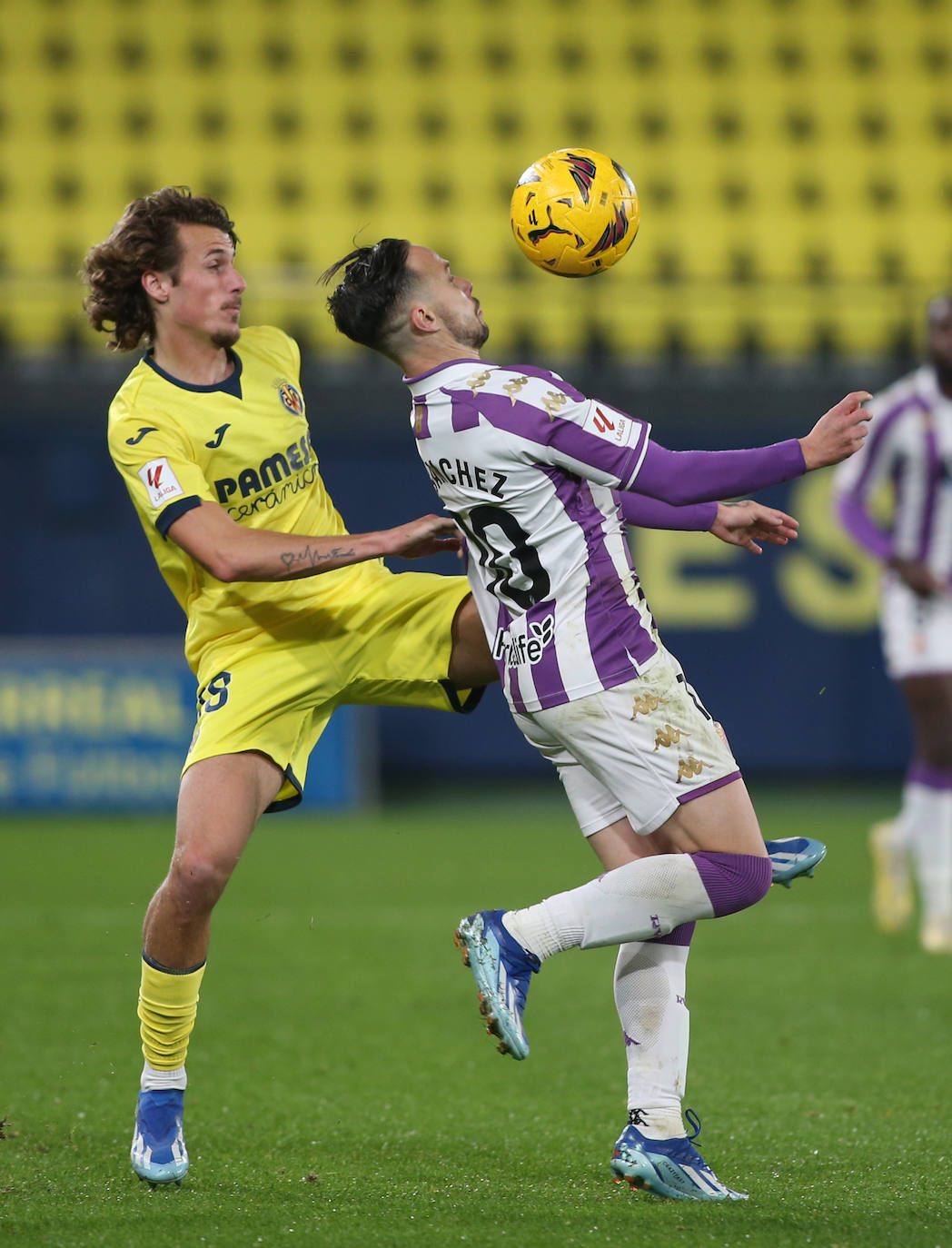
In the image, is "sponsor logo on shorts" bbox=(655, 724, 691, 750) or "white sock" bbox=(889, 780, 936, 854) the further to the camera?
"white sock" bbox=(889, 780, 936, 854)

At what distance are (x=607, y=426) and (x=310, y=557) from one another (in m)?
0.76

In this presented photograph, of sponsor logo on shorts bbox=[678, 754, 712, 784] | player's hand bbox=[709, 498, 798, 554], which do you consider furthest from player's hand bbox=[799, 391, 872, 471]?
sponsor logo on shorts bbox=[678, 754, 712, 784]

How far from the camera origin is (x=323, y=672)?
3967mm

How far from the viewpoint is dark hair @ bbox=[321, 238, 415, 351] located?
3.48 meters

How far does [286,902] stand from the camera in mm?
7613

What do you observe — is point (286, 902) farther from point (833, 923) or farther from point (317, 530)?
point (317, 530)

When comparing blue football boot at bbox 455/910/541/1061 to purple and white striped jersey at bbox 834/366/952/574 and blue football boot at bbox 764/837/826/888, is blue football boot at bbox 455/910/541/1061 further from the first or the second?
purple and white striped jersey at bbox 834/366/952/574

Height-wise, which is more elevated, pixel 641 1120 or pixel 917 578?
pixel 917 578

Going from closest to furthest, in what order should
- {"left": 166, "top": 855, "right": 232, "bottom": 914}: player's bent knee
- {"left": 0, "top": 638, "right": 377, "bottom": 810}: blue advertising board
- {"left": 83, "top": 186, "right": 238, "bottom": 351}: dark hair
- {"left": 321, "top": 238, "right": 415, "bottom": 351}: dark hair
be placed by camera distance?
1. {"left": 321, "top": 238, "right": 415, "bottom": 351}: dark hair
2. {"left": 166, "top": 855, "right": 232, "bottom": 914}: player's bent knee
3. {"left": 83, "top": 186, "right": 238, "bottom": 351}: dark hair
4. {"left": 0, "top": 638, "right": 377, "bottom": 810}: blue advertising board

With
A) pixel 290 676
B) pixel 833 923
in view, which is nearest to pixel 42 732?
pixel 833 923

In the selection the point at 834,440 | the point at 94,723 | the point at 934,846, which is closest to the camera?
the point at 834,440

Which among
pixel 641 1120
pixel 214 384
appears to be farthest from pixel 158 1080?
pixel 214 384

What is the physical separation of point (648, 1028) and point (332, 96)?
36.9ft

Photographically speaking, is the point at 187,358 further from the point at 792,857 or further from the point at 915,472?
the point at 915,472
